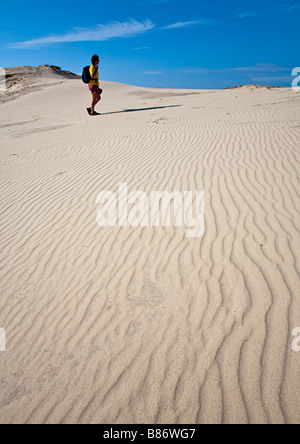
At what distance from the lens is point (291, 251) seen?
10.0 feet

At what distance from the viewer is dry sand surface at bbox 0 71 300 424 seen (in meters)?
2.04

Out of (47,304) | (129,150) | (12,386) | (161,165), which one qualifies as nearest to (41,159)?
(129,150)

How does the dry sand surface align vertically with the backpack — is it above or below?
below

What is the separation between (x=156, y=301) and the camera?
277 cm

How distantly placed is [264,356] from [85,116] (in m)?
14.1

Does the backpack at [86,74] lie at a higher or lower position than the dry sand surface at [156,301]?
higher

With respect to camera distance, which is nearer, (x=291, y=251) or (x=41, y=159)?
(x=291, y=251)

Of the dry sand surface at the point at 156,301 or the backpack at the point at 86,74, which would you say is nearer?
the dry sand surface at the point at 156,301

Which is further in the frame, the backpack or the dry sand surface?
the backpack

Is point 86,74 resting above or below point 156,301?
above

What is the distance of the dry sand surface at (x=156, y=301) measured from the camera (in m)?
2.04

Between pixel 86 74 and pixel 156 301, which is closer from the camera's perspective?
pixel 156 301
